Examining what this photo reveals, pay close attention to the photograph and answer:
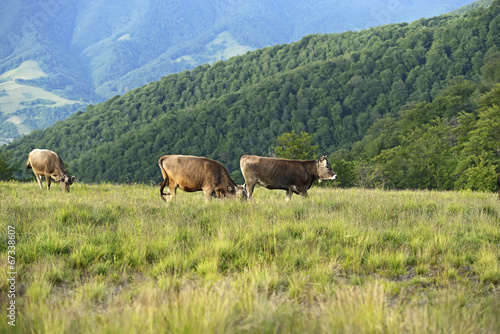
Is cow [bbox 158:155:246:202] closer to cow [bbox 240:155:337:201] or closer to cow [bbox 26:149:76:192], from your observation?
cow [bbox 240:155:337:201]

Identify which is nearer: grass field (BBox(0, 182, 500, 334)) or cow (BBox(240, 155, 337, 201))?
grass field (BBox(0, 182, 500, 334))

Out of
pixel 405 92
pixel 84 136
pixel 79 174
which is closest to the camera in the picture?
pixel 79 174

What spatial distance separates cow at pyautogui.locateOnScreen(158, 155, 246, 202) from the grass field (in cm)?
179

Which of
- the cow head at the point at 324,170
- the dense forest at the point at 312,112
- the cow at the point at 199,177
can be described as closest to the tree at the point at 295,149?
the dense forest at the point at 312,112

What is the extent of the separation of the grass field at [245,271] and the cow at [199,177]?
179cm

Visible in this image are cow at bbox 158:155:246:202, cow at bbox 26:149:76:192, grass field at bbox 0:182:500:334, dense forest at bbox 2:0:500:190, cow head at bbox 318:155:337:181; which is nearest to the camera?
grass field at bbox 0:182:500:334

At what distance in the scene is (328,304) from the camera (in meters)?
3.74

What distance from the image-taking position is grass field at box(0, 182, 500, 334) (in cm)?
319

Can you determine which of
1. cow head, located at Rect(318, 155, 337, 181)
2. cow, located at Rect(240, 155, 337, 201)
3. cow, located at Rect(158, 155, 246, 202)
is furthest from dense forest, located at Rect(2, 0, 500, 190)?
cow, located at Rect(158, 155, 246, 202)

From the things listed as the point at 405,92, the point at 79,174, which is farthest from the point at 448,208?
the point at 405,92

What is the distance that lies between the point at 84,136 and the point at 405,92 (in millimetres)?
130185

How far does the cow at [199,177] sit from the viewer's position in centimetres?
1017

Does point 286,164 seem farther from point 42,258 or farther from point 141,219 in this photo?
point 42,258

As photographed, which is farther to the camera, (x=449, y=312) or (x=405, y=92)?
(x=405, y=92)
